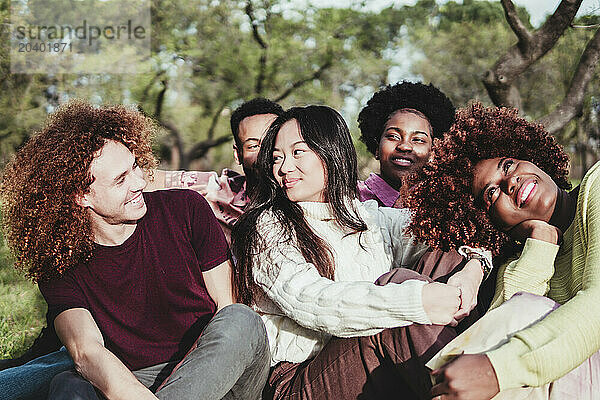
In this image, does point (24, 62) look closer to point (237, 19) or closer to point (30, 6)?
point (30, 6)

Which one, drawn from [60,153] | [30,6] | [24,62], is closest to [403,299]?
[60,153]

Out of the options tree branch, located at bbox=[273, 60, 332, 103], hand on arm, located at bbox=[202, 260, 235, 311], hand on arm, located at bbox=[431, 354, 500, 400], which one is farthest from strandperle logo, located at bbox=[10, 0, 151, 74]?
hand on arm, located at bbox=[431, 354, 500, 400]

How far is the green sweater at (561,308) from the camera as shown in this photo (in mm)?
1772

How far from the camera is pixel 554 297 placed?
2.27 meters

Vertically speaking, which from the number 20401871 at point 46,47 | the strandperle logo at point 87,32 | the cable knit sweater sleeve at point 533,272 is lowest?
the cable knit sweater sleeve at point 533,272

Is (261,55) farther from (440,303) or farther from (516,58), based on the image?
(440,303)

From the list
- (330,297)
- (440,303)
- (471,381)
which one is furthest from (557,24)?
(471,381)

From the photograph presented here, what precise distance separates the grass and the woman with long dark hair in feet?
7.05

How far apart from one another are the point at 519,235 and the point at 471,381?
917mm

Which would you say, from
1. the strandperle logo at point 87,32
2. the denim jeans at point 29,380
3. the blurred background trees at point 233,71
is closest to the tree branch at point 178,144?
the blurred background trees at point 233,71

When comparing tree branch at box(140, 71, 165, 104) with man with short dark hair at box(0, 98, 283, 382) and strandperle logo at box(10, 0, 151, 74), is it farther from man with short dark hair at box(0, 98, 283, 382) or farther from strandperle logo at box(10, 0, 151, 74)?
man with short dark hair at box(0, 98, 283, 382)

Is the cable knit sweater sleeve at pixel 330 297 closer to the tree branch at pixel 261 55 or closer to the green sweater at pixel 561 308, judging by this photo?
the green sweater at pixel 561 308

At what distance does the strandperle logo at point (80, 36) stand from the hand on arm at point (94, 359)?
11082 mm

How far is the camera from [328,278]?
2586 mm
